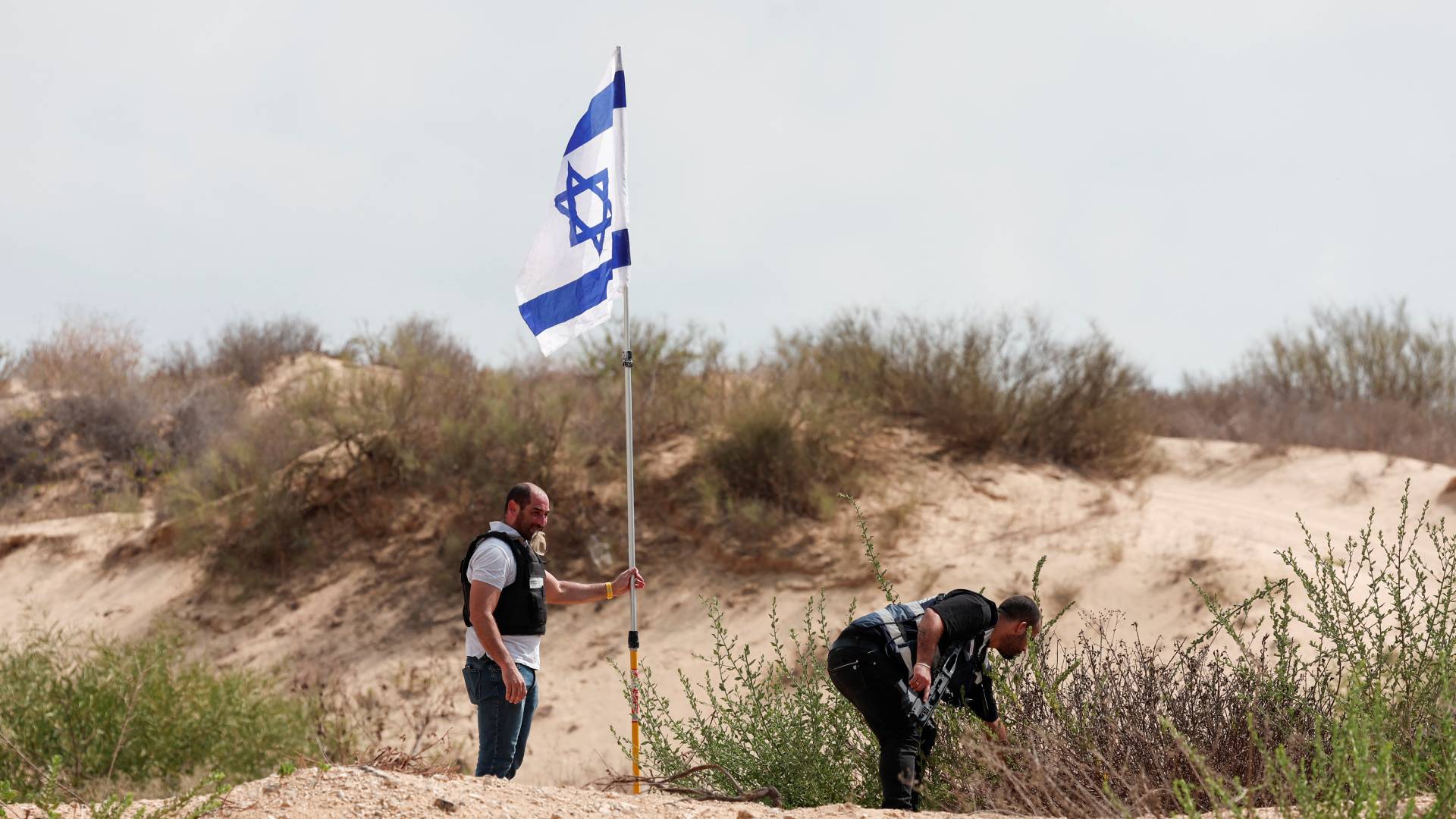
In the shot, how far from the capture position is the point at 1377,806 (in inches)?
118

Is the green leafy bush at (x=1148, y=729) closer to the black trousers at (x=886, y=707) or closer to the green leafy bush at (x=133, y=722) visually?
the black trousers at (x=886, y=707)

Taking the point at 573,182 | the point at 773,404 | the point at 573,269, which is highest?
the point at 573,182

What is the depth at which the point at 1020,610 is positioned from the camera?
488cm

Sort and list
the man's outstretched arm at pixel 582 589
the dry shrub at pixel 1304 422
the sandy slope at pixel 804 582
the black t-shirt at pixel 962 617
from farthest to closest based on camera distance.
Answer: the dry shrub at pixel 1304 422, the sandy slope at pixel 804 582, the man's outstretched arm at pixel 582 589, the black t-shirt at pixel 962 617

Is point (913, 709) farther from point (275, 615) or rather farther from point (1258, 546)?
point (275, 615)

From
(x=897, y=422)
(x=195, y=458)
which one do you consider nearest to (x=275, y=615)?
(x=195, y=458)

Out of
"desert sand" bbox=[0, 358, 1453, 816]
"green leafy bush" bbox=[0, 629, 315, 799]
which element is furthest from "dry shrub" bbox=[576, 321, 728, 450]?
"green leafy bush" bbox=[0, 629, 315, 799]

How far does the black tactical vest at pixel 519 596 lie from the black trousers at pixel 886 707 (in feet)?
4.64

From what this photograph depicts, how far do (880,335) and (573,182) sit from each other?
8834 mm

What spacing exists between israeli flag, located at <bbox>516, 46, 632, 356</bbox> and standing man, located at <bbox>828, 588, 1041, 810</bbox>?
2.69 m

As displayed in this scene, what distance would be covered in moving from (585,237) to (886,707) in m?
3.36

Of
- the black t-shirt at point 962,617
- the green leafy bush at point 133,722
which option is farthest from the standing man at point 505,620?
the green leafy bush at point 133,722

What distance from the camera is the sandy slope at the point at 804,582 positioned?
1104cm

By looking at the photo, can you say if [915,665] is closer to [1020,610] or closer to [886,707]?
[886,707]
